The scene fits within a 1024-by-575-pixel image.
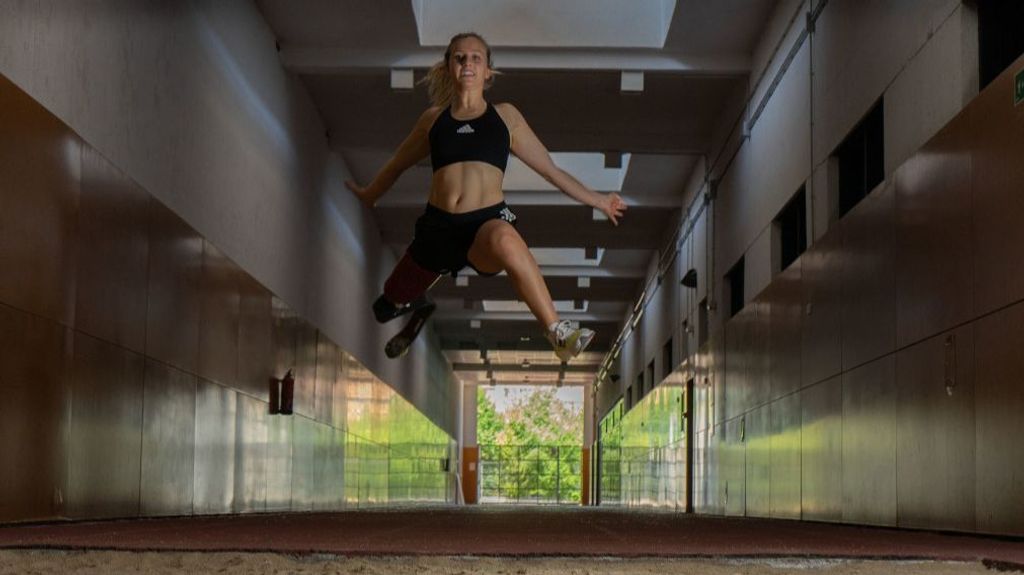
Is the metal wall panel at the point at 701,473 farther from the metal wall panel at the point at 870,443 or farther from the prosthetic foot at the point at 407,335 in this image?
the prosthetic foot at the point at 407,335

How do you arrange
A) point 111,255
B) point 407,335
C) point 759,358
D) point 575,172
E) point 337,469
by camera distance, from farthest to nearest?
point 575,172, point 337,469, point 759,358, point 111,255, point 407,335

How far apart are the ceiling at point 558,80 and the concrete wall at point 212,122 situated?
46cm

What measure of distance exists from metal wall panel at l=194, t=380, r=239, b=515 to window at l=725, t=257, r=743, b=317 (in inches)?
238

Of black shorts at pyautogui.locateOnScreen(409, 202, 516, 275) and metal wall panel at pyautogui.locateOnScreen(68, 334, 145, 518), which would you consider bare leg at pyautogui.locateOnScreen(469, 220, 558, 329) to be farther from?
metal wall panel at pyautogui.locateOnScreen(68, 334, 145, 518)

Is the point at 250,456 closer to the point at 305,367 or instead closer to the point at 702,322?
the point at 305,367

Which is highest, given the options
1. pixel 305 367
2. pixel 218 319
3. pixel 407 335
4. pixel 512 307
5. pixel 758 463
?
pixel 512 307

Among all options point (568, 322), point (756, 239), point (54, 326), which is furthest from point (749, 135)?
point (568, 322)

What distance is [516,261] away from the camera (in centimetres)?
445

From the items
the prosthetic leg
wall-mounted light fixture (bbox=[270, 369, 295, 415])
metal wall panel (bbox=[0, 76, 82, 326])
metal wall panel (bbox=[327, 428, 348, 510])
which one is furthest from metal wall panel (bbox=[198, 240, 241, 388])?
metal wall panel (bbox=[327, 428, 348, 510])

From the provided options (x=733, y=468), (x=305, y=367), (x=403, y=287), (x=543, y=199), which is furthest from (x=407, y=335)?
(x=543, y=199)

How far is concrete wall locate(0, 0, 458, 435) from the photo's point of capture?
23.3 ft

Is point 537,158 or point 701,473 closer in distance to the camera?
point 537,158

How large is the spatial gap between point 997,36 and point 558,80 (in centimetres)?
719

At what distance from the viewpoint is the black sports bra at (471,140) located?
471 centimetres
